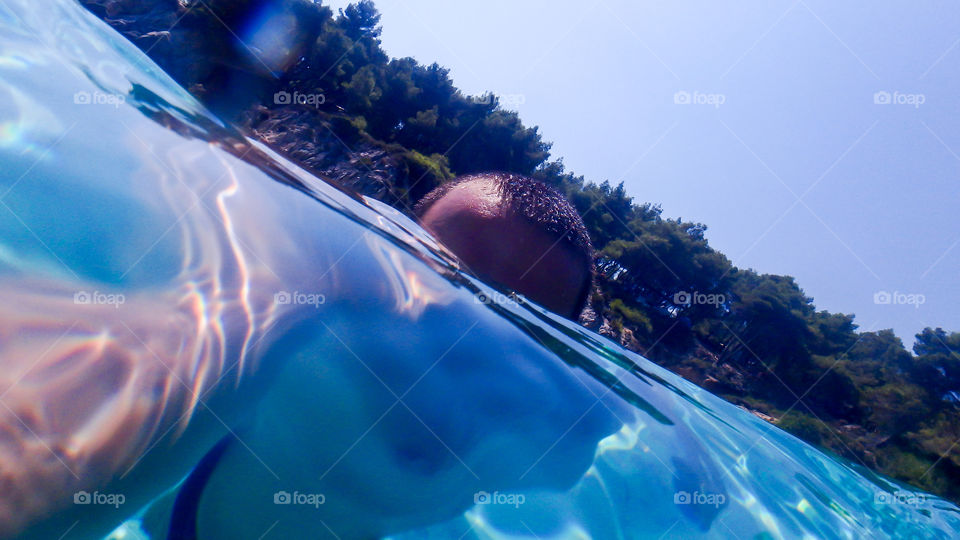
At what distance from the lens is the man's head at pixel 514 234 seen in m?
3.12

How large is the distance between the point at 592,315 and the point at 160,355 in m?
14.9

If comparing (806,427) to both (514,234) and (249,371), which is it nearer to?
(514,234)

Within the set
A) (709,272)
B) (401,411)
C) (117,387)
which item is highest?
(709,272)

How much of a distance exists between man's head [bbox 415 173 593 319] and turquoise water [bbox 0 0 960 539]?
114 centimetres

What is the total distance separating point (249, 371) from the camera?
1.14m

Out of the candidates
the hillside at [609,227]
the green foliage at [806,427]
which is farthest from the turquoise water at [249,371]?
the green foliage at [806,427]

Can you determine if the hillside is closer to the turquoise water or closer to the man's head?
the man's head

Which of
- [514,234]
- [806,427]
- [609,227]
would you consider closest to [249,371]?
[514,234]

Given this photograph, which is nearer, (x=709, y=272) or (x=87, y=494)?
(x=87, y=494)

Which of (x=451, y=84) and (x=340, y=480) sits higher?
(x=451, y=84)

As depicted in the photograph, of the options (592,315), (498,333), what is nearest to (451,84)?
(592,315)

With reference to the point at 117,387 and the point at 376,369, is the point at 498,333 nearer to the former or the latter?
the point at 376,369

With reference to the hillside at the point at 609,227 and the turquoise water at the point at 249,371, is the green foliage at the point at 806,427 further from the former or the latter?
the turquoise water at the point at 249,371

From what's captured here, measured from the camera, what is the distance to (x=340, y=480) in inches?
44.2
